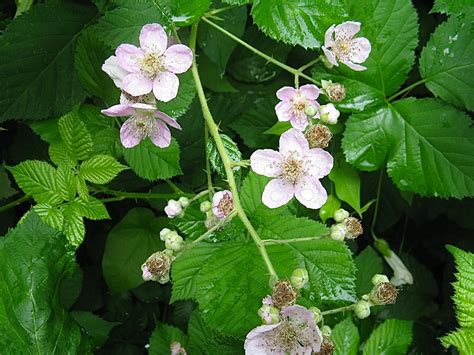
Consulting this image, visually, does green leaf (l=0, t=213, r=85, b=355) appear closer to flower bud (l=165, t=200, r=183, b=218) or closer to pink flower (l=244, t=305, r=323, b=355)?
flower bud (l=165, t=200, r=183, b=218)

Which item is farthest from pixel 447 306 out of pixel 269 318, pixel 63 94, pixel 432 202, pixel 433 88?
pixel 63 94

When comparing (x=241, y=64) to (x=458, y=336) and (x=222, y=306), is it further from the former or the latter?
(x=458, y=336)

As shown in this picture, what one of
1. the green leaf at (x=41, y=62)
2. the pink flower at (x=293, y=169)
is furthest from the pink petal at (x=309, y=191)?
the green leaf at (x=41, y=62)

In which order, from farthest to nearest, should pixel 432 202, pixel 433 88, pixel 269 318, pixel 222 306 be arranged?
pixel 432 202 → pixel 433 88 → pixel 222 306 → pixel 269 318

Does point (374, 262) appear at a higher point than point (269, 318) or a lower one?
lower

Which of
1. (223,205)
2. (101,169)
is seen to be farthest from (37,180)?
(223,205)

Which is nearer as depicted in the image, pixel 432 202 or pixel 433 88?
pixel 433 88

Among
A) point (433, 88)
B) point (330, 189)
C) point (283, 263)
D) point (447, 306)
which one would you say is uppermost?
point (433, 88)

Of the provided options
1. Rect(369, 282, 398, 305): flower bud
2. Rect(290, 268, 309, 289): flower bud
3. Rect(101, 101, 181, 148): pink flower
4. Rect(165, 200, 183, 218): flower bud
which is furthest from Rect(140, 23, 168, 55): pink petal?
Rect(369, 282, 398, 305): flower bud
